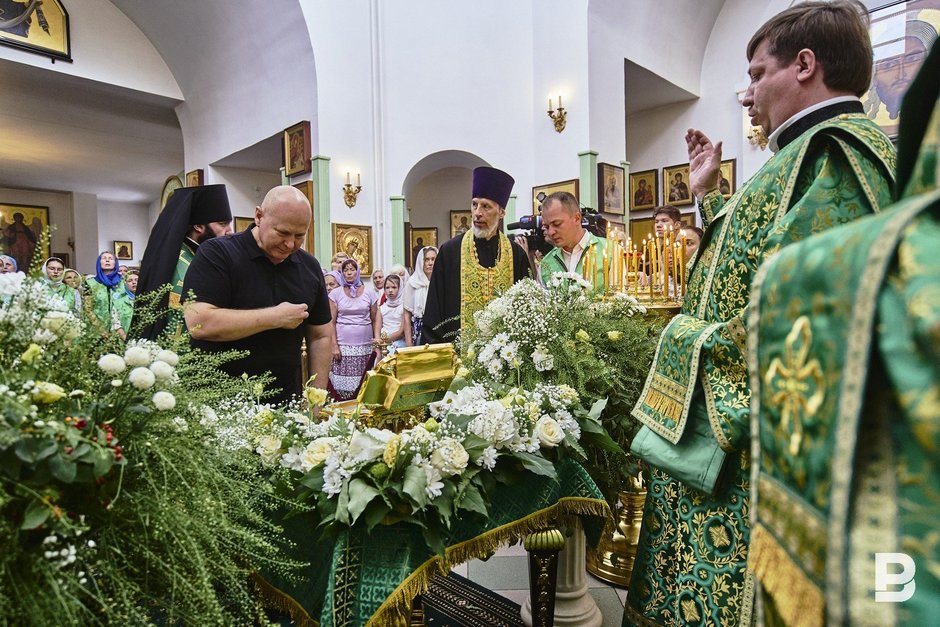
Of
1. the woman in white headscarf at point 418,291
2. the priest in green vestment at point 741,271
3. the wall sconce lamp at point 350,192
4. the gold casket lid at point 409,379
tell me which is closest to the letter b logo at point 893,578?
the priest in green vestment at point 741,271

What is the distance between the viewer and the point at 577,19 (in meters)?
9.94

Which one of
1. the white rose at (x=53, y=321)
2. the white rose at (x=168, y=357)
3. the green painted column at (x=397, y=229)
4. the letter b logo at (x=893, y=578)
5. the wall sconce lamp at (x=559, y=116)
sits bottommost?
the letter b logo at (x=893, y=578)

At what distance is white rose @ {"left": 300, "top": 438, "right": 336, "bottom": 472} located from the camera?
1539mm

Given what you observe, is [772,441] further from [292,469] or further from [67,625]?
[292,469]

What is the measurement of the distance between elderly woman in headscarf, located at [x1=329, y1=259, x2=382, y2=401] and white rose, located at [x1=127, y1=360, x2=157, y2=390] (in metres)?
5.81

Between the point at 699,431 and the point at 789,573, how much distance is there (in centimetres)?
93

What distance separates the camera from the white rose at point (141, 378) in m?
1.03

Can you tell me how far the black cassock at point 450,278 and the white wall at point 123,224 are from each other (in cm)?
2037

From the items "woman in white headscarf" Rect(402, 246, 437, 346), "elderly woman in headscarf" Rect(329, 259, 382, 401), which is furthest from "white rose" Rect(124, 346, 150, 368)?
"woman in white headscarf" Rect(402, 246, 437, 346)

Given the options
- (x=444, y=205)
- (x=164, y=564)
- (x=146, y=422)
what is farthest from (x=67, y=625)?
(x=444, y=205)

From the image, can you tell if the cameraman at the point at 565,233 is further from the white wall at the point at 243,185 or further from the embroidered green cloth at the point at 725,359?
the white wall at the point at 243,185

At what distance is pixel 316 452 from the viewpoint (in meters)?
1.56

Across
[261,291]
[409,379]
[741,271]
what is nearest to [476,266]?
[261,291]

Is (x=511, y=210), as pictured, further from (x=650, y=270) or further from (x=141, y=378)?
(x=141, y=378)
